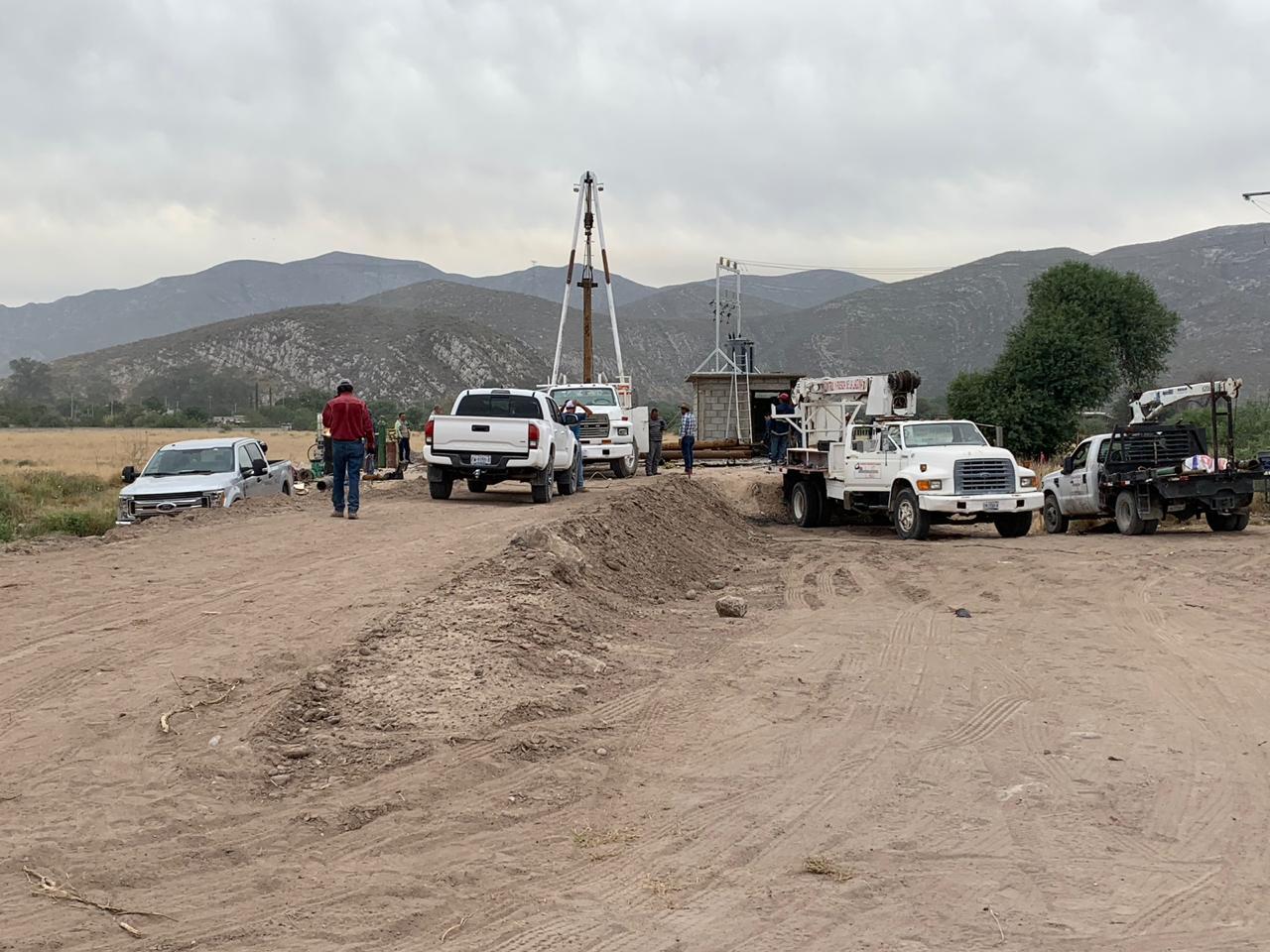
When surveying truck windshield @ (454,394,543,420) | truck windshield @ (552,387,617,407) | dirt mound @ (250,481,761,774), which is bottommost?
dirt mound @ (250,481,761,774)

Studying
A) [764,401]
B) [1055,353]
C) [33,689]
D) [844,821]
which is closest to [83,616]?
[33,689]

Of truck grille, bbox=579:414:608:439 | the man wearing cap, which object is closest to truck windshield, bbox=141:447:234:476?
truck grille, bbox=579:414:608:439

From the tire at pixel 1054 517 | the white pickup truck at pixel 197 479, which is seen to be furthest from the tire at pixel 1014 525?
the white pickup truck at pixel 197 479

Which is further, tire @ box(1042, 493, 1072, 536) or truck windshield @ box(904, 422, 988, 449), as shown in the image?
tire @ box(1042, 493, 1072, 536)

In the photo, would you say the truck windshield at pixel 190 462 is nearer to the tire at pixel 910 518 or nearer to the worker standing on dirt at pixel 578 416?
the worker standing on dirt at pixel 578 416

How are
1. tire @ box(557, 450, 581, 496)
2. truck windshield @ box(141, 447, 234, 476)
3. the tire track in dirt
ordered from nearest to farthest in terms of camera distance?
the tire track in dirt
truck windshield @ box(141, 447, 234, 476)
tire @ box(557, 450, 581, 496)

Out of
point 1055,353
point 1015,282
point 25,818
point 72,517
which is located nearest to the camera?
point 25,818

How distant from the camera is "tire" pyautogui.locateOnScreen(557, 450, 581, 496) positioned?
23.2 metres

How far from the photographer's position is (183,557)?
12555 mm

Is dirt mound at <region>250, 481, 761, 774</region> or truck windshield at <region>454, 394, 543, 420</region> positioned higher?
truck windshield at <region>454, 394, 543, 420</region>

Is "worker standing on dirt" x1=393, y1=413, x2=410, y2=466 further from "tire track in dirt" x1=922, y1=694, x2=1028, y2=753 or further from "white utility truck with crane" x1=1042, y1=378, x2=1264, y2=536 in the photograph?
→ "tire track in dirt" x1=922, y1=694, x2=1028, y2=753

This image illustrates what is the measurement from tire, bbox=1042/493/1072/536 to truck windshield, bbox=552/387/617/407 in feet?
34.0

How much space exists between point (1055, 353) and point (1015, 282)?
265ft

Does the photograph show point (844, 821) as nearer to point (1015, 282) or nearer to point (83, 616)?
point (83, 616)
